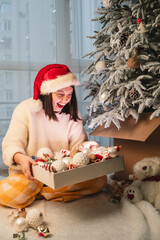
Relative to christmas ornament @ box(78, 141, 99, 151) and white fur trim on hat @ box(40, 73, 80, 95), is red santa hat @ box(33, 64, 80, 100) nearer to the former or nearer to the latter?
white fur trim on hat @ box(40, 73, 80, 95)

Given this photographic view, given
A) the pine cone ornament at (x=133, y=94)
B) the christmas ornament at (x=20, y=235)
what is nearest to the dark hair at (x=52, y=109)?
the pine cone ornament at (x=133, y=94)

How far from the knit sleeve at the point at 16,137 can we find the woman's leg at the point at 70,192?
0.25 m

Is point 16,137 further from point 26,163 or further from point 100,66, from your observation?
point 100,66

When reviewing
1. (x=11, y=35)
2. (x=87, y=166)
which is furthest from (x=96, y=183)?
(x=11, y=35)

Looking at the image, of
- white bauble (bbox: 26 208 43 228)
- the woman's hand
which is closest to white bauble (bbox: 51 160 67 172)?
the woman's hand

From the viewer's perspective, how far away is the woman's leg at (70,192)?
1.39 metres

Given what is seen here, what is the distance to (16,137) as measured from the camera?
130 centimetres

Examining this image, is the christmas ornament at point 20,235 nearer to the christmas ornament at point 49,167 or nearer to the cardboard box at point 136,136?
the christmas ornament at point 49,167

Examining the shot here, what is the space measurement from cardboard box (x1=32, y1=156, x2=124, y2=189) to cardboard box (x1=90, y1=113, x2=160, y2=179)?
0.24 m

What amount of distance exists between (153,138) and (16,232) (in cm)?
93

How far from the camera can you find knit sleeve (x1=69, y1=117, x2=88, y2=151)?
4.63 ft

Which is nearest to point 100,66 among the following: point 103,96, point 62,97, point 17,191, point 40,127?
point 103,96

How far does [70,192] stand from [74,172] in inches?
14.8

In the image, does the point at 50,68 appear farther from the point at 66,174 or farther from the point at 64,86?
the point at 66,174
